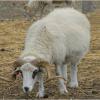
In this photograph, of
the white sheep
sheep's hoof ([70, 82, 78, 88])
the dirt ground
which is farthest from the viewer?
sheep's hoof ([70, 82, 78, 88])

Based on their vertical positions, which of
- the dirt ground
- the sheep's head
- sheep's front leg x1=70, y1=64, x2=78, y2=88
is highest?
the sheep's head

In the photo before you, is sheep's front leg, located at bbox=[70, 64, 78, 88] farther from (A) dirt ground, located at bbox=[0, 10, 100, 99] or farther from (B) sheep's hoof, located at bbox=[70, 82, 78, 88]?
(A) dirt ground, located at bbox=[0, 10, 100, 99]

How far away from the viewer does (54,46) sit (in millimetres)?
8180

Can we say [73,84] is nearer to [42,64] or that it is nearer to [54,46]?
[54,46]

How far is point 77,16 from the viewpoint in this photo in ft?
31.1

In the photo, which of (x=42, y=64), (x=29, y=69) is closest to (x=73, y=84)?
(x=42, y=64)

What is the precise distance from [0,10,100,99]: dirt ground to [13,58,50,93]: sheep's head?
2.10 feet

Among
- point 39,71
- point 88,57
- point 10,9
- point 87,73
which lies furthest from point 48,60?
point 10,9

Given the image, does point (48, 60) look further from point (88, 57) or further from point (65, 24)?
point (88, 57)

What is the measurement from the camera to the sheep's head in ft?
24.7

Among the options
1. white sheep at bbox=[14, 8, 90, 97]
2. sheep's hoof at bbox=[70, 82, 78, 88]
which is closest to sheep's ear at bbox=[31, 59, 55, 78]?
white sheep at bbox=[14, 8, 90, 97]

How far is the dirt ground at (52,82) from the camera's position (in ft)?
28.7

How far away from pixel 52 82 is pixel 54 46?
→ 159 cm

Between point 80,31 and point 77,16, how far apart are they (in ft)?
1.64
